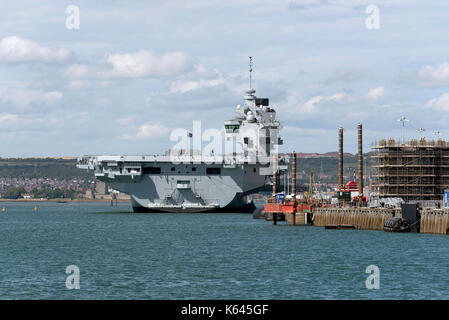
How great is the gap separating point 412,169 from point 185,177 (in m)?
38.1

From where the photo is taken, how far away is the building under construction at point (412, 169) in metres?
93.2

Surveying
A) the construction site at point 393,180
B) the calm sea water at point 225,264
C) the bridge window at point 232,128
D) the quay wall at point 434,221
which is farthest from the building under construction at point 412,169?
the bridge window at point 232,128

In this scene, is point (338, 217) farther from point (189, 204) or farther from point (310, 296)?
point (310, 296)

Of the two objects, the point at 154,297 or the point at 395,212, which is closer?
the point at 154,297

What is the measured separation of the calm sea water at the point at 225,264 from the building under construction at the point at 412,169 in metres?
14.2

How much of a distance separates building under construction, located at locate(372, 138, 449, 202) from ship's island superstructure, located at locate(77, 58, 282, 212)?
29101 millimetres

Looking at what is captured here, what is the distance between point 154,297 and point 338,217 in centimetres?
5087

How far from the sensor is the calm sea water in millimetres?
40188

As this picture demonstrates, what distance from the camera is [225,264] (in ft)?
170

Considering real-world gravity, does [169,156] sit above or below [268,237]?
above

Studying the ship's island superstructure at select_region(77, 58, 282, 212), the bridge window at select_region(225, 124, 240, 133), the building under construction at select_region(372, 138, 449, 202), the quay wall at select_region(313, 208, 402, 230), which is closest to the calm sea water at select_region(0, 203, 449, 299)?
the quay wall at select_region(313, 208, 402, 230)
